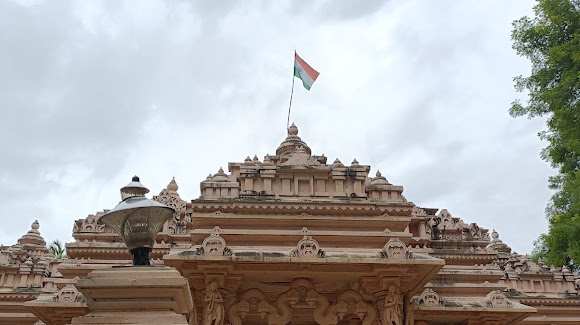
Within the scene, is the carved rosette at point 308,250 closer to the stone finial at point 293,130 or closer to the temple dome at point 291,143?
the temple dome at point 291,143

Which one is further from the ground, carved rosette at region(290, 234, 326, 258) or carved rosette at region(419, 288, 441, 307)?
carved rosette at region(290, 234, 326, 258)

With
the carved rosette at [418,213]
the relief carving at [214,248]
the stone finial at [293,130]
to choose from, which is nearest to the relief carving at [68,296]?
the relief carving at [214,248]

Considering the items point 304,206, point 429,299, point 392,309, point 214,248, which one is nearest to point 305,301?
point 392,309

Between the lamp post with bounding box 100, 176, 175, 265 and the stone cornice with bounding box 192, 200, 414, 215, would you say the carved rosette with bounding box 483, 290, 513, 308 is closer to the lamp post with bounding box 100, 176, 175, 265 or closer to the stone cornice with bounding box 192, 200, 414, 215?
the stone cornice with bounding box 192, 200, 414, 215

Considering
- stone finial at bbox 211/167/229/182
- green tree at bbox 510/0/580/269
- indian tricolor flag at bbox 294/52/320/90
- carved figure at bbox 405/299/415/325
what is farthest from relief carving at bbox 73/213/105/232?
green tree at bbox 510/0/580/269

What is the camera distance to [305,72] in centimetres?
1659

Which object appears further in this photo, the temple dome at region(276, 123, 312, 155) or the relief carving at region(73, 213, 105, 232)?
the temple dome at region(276, 123, 312, 155)

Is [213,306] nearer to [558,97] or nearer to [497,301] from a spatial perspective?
[497,301]

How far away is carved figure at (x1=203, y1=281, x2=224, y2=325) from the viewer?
910 cm

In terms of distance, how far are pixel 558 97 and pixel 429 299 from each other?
7.86 metres

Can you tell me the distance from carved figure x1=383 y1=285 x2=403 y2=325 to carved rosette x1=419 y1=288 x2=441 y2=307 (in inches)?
65.6

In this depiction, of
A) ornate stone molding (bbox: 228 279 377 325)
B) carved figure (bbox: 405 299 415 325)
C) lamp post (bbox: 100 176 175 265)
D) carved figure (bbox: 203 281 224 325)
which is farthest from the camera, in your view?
carved figure (bbox: 405 299 415 325)

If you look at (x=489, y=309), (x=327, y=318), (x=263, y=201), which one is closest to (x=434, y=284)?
(x=489, y=309)

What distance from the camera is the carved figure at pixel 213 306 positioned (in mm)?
9102
